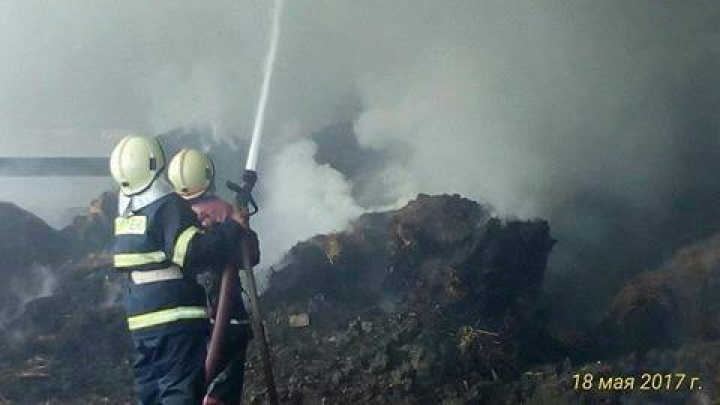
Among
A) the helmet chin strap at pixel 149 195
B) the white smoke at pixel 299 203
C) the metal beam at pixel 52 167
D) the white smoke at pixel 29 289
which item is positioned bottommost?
the helmet chin strap at pixel 149 195

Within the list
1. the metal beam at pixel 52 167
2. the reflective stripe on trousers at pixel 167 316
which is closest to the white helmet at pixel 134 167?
the reflective stripe on trousers at pixel 167 316

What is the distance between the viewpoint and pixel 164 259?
5359 millimetres

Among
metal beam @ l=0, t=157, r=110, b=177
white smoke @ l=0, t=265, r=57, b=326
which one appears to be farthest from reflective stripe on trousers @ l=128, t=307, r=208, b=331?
metal beam @ l=0, t=157, r=110, b=177

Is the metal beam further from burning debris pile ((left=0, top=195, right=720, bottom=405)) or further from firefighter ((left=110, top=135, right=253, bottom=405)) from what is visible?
firefighter ((left=110, top=135, right=253, bottom=405))

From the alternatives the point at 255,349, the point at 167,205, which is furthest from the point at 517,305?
the point at 167,205

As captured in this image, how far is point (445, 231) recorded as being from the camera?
34.7 ft

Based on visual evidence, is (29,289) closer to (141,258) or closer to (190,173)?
(190,173)

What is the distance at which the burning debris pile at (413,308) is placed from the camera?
7695 mm

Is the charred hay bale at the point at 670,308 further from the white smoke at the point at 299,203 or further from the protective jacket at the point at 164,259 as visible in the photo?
the protective jacket at the point at 164,259

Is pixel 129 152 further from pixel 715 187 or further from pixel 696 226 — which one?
pixel 715 187

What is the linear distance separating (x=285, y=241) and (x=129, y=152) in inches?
301

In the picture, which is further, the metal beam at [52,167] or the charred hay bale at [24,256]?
the metal beam at [52,167]

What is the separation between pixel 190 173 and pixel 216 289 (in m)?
0.97

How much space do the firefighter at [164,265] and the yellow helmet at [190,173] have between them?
508 millimetres
